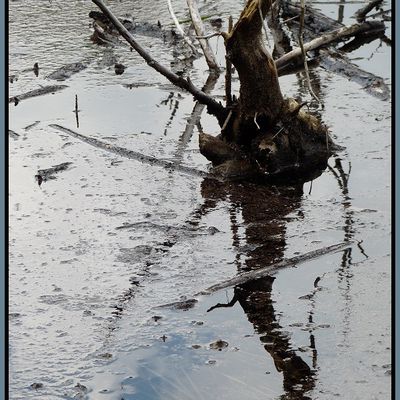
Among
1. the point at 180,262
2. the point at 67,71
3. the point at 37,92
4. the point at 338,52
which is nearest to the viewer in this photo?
the point at 180,262

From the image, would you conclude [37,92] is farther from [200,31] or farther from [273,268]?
[273,268]

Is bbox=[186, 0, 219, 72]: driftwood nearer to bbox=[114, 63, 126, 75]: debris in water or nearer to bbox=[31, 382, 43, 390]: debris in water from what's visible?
bbox=[114, 63, 126, 75]: debris in water

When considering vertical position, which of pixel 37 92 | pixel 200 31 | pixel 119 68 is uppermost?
pixel 200 31

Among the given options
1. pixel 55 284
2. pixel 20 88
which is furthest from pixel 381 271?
pixel 20 88

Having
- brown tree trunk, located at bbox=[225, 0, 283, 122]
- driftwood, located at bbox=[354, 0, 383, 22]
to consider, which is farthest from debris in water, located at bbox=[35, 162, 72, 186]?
driftwood, located at bbox=[354, 0, 383, 22]

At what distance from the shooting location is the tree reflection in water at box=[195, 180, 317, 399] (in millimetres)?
4762

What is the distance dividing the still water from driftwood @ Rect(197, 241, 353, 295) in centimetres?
5

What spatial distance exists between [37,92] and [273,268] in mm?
4706

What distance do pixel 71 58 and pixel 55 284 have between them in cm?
572

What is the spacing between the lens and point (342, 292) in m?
5.59

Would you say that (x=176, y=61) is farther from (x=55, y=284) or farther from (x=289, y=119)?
(x=55, y=284)

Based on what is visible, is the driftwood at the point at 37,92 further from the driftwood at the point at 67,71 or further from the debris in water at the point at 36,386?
the debris in water at the point at 36,386

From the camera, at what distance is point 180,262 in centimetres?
602

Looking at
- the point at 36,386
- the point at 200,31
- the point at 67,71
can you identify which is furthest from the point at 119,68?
the point at 36,386
